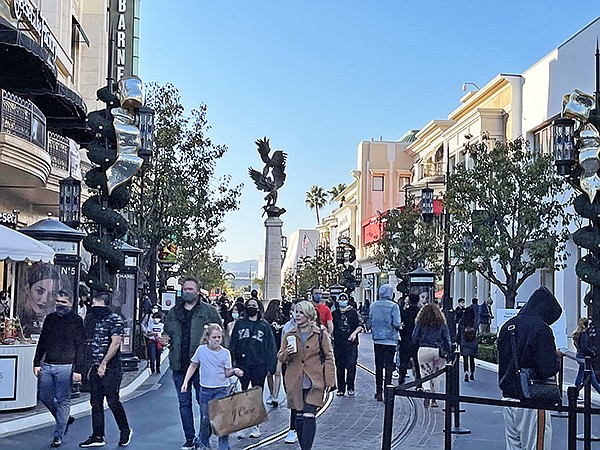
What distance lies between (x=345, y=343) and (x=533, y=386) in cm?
865

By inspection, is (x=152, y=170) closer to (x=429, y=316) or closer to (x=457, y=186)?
(x=457, y=186)

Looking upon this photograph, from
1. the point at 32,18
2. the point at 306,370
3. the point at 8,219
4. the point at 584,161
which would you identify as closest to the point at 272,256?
the point at 8,219

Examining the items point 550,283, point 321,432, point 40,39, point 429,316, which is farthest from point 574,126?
point 550,283

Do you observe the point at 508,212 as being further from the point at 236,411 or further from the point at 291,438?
the point at 236,411

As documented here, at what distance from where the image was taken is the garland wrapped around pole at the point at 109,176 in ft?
49.4

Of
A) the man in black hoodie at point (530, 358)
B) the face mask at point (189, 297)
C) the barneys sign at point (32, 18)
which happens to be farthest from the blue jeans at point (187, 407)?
the barneys sign at point (32, 18)

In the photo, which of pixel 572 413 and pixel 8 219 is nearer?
pixel 572 413

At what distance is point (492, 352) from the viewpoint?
27.7 meters

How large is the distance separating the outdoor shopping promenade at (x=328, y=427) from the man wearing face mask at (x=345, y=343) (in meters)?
0.39

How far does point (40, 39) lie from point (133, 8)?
6404mm

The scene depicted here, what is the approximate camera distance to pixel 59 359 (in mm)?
10852

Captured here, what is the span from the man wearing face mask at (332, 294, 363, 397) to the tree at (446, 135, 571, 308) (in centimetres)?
1059

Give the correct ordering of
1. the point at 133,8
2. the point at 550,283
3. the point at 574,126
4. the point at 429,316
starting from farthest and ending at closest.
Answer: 1. the point at 550,283
2. the point at 133,8
3. the point at 574,126
4. the point at 429,316

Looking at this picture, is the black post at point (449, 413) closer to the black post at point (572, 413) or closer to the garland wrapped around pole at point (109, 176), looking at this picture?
the black post at point (572, 413)
